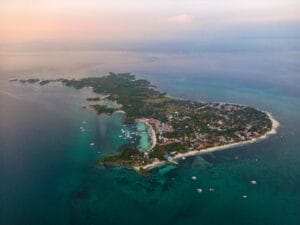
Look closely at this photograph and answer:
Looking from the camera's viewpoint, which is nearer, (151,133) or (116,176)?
(116,176)

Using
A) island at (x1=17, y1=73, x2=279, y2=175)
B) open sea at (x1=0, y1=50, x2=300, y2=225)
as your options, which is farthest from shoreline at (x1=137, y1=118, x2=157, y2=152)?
open sea at (x1=0, y1=50, x2=300, y2=225)

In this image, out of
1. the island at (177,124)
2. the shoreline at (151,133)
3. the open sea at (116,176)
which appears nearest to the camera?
the open sea at (116,176)

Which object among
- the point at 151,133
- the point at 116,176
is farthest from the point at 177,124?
the point at 116,176

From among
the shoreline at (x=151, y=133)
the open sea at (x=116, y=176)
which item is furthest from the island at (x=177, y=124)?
the open sea at (x=116, y=176)

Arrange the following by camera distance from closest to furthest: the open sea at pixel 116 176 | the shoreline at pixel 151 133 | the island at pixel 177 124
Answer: the open sea at pixel 116 176 → the island at pixel 177 124 → the shoreline at pixel 151 133

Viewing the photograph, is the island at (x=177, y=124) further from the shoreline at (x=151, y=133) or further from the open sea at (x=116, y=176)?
the open sea at (x=116, y=176)

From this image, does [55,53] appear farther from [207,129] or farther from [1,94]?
[207,129]

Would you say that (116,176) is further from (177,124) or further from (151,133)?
(177,124)

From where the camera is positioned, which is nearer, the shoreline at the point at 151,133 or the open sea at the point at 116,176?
the open sea at the point at 116,176
